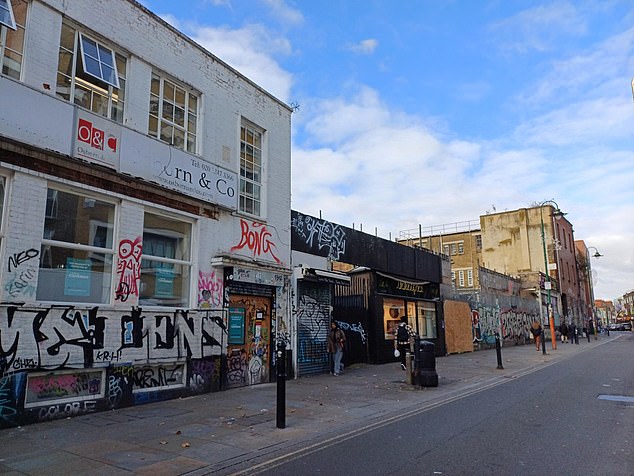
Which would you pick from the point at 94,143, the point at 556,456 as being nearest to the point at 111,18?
the point at 94,143

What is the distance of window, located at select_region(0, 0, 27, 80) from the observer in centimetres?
804

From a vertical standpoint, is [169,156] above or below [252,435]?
above

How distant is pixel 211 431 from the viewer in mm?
7305

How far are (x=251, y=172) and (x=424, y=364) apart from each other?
6.87 m

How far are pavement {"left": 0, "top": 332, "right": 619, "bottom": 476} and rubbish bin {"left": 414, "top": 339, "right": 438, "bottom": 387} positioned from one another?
28 centimetres

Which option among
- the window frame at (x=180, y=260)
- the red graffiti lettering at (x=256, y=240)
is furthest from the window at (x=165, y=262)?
the red graffiti lettering at (x=256, y=240)

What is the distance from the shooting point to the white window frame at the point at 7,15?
7988 mm

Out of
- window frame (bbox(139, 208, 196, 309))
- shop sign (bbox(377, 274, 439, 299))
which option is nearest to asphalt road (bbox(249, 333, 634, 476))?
window frame (bbox(139, 208, 196, 309))

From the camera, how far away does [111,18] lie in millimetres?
9891

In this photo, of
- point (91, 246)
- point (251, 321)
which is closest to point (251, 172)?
point (251, 321)

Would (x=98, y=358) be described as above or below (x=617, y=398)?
above

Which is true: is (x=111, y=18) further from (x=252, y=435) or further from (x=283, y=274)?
(x=252, y=435)

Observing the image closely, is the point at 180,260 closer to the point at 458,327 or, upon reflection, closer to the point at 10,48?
the point at 10,48

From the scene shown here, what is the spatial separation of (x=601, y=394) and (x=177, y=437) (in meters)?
9.11
